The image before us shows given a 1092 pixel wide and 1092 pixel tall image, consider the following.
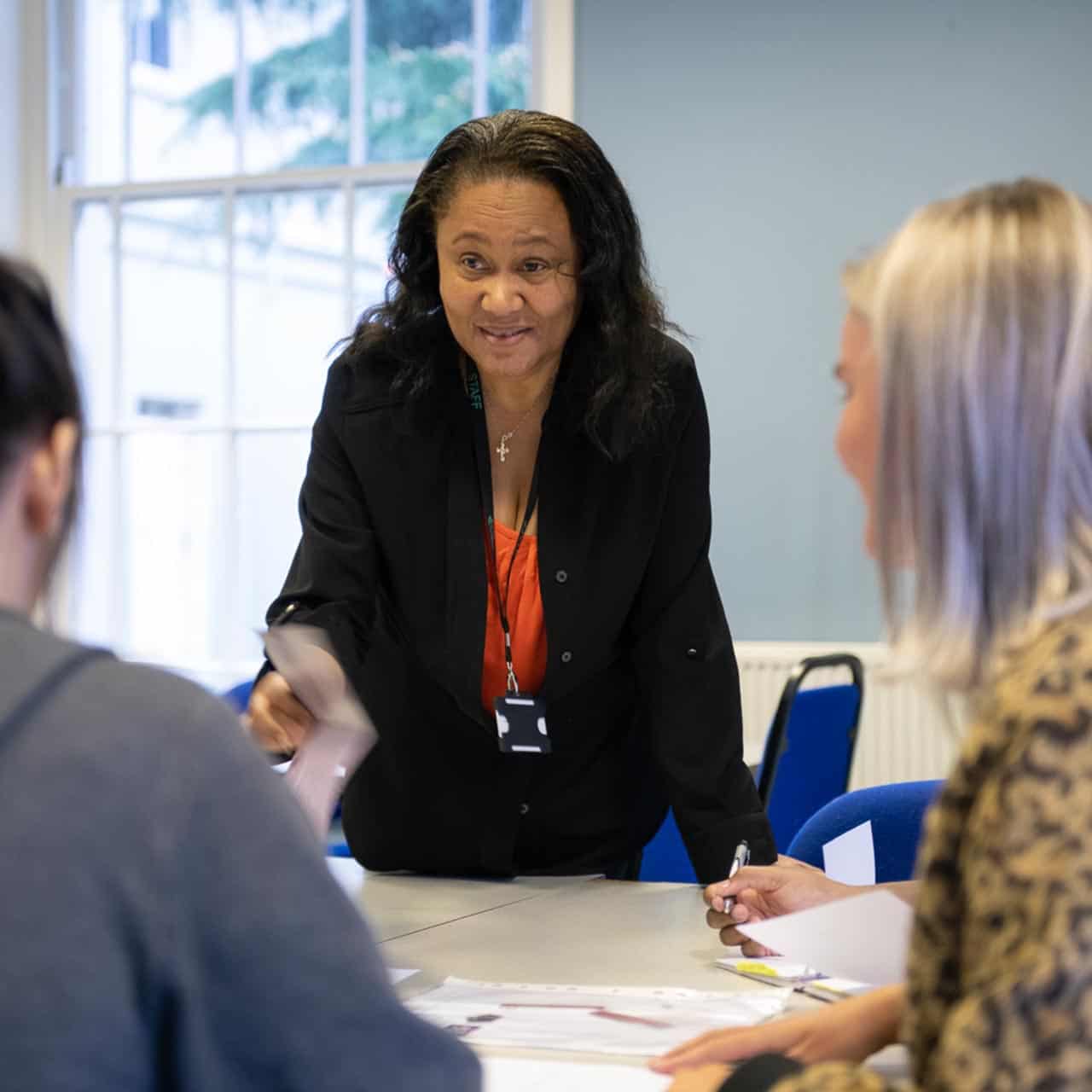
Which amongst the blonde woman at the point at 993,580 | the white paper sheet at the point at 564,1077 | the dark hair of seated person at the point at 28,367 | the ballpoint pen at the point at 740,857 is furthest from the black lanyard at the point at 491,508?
the dark hair of seated person at the point at 28,367

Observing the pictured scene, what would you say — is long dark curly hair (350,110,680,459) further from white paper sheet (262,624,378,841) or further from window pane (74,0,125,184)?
window pane (74,0,125,184)

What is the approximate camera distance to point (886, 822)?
1948 mm

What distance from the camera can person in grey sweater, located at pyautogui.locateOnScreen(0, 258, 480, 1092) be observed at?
69 centimetres

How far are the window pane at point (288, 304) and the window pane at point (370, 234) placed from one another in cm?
6

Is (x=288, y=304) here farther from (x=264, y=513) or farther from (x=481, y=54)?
(x=481, y=54)

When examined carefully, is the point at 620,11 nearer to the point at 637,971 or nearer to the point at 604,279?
the point at 604,279

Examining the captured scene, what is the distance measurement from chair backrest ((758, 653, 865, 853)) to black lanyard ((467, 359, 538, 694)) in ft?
3.73

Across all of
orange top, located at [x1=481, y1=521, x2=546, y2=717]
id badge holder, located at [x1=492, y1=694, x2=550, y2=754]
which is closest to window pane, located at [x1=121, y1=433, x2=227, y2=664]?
orange top, located at [x1=481, y1=521, x2=546, y2=717]

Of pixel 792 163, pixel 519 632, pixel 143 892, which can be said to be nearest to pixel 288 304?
pixel 792 163

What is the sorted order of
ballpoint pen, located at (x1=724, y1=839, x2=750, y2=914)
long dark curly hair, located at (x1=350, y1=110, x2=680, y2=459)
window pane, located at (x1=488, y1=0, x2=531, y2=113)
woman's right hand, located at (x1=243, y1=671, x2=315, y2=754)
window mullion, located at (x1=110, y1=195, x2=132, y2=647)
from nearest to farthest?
woman's right hand, located at (x1=243, y1=671, x2=315, y2=754) → ballpoint pen, located at (x1=724, y1=839, x2=750, y2=914) → long dark curly hair, located at (x1=350, y1=110, x2=680, y2=459) → window pane, located at (x1=488, y1=0, x2=531, y2=113) → window mullion, located at (x1=110, y1=195, x2=132, y2=647)

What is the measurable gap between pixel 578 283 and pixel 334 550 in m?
0.49

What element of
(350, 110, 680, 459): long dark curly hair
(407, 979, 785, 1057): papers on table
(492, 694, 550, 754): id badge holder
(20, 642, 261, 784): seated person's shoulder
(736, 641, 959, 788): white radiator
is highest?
(350, 110, 680, 459): long dark curly hair

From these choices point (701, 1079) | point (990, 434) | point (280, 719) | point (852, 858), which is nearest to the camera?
point (990, 434)

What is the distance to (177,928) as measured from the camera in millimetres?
696
